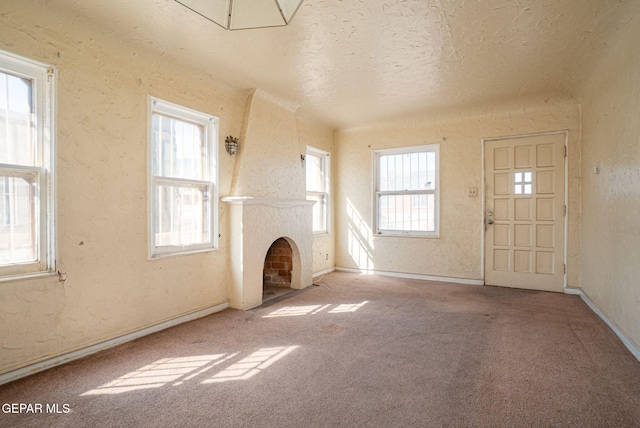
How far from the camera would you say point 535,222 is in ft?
15.2

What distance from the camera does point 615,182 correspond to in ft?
9.86

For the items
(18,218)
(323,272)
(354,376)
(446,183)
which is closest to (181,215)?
(18,218)

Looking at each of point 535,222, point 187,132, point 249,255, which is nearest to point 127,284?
point 249,255

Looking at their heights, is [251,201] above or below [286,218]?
above

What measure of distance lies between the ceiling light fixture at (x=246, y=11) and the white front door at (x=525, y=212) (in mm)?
4029

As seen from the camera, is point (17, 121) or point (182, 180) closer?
point (17, 121)

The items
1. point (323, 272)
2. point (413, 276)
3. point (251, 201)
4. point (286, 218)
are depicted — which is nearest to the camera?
point (251, 201)

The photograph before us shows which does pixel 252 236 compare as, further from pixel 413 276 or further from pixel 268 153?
pixel 413 276

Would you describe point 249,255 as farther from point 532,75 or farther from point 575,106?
point 575,106

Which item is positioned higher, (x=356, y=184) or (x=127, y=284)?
(x=356, y=184)

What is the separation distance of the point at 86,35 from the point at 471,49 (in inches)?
125

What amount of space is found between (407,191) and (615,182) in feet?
9.22

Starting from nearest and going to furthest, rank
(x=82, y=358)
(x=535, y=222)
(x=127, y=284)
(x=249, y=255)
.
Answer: (x=82, y=358), (x=127, y=284), (x=249, y=255), (x=535, y=222)

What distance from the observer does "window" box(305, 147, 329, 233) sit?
560 centimetres
